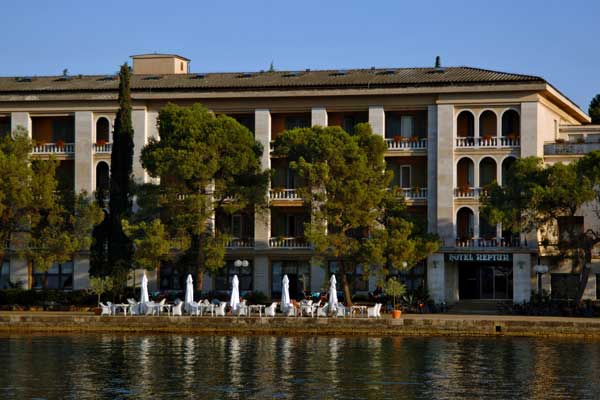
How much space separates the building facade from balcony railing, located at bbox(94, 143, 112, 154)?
0.22 ft

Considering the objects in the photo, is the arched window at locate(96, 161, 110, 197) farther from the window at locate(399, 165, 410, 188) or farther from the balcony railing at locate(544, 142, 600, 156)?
the balcony railing at locate(544, 142, 600, 156)

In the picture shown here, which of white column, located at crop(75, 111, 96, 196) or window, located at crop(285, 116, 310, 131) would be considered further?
white column, located at crop(75, 111, 96, 196)

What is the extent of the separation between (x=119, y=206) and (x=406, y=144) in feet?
64.0

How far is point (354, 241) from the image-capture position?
8338 centimetres

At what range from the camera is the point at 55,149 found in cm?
9775

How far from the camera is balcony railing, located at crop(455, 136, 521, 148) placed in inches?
3615

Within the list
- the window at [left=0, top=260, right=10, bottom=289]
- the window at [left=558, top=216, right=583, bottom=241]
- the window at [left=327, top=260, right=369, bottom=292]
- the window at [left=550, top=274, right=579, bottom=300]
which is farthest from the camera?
the window at [left=0, top=260, right=10, bottom=289]

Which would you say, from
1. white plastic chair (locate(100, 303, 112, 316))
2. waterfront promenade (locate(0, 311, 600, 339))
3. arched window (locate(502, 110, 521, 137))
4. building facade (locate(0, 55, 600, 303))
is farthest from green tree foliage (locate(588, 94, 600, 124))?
white plastic chair (locate(100, 303, 112, 316))

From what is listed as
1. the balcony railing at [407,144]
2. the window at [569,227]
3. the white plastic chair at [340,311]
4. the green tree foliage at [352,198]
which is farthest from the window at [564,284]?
the white plastic chair at [340,311]

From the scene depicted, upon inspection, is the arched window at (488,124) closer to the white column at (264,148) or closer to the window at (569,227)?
the window at (569,227)

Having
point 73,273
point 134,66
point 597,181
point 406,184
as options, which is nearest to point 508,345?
point 597,181

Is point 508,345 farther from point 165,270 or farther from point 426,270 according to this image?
point 165,270

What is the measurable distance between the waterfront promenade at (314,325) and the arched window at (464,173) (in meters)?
17.5

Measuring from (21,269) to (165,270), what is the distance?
31.1ft
